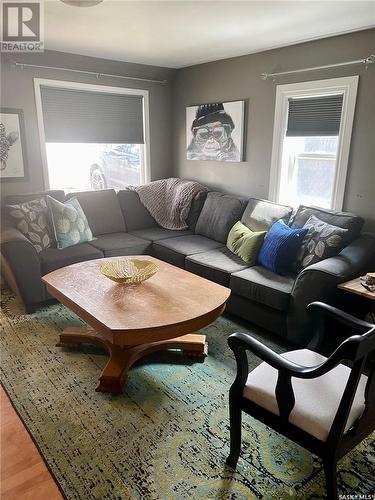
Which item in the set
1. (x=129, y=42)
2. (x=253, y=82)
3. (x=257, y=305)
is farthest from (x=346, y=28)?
(x=257, y=305)

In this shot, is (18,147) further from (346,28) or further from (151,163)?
(346,28)

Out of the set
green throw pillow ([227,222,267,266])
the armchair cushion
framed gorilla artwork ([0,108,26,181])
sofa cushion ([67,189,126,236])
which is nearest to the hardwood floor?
the armchair cushion

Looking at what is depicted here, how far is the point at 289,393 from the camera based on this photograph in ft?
4.50

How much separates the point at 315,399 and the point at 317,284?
1.08 m

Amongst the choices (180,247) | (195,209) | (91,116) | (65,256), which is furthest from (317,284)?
(91,116)

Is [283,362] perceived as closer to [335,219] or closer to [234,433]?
[234,433]

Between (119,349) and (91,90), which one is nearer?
(119,349)

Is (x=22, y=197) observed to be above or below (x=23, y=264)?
above

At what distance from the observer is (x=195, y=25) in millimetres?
2775

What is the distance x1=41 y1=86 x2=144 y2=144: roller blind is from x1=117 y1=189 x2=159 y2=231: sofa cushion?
27.2 inches

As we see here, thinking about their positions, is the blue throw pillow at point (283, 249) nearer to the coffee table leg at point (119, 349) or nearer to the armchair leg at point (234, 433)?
the coffee table leg at point (119, 349)

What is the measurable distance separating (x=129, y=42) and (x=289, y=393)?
A: 3237mm

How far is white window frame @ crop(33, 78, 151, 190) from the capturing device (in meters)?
3.72

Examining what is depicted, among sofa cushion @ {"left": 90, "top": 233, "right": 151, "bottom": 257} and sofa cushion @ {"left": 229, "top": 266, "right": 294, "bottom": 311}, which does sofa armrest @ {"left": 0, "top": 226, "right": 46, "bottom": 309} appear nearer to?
sofa cushion @ {"left": 90, "top": 233, "right": 151, "bottom": 257}
